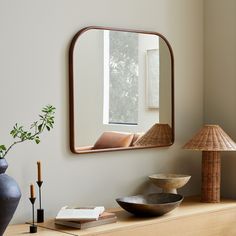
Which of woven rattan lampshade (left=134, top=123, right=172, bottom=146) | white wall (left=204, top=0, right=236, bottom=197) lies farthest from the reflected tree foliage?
white wall (left=204, top=0, right=236, bottom=197)

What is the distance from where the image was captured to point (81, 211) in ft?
9.96

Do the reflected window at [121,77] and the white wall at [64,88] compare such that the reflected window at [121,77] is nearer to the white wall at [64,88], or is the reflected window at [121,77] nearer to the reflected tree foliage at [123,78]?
the reflected tree foliage at [123,78]

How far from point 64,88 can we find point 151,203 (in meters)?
0.85

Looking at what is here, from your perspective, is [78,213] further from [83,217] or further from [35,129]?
[35,129]

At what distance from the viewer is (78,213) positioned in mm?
2998

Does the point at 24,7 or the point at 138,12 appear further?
the point at 138,12

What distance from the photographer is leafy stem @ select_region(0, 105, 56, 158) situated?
2922 mm

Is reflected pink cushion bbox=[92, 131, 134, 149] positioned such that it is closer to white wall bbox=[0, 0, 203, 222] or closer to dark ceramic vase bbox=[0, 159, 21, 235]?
white wall bbox=[0, 0, 203, 222]

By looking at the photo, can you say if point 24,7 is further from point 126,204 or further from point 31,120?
point 126,204

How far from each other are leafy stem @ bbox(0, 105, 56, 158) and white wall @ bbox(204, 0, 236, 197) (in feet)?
4.17

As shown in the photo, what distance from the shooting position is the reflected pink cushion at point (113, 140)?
3412 millimetres

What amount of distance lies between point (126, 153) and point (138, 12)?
2.87ft

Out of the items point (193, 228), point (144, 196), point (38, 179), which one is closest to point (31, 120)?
point (38, 179)

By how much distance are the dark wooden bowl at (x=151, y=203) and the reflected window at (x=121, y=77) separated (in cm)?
47
